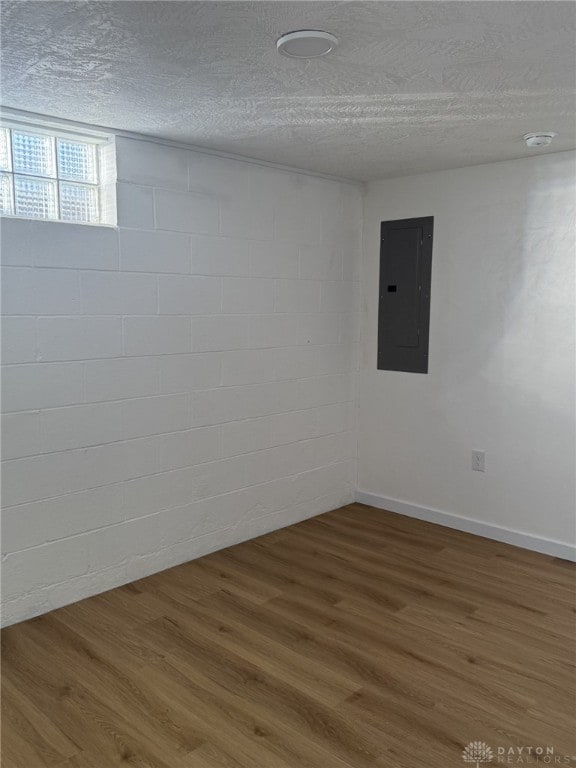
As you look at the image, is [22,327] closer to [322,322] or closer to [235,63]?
[235,63]

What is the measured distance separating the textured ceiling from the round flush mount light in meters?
0.04

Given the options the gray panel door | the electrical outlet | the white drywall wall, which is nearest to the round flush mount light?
the white drywall wall

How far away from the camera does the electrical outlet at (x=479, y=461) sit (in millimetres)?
4027

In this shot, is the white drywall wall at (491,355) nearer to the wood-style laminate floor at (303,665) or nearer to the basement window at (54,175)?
the wood-style laminate floor at (303,665)

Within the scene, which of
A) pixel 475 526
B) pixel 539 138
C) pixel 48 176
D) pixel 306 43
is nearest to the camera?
pixel 306 43

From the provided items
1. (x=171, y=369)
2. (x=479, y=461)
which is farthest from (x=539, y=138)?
(x=171, y=369)

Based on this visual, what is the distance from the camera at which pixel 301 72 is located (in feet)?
7.46

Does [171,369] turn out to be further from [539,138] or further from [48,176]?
[539,138]

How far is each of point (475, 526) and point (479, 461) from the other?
417 mm

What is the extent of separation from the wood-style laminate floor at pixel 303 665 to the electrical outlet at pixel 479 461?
21.5 inches

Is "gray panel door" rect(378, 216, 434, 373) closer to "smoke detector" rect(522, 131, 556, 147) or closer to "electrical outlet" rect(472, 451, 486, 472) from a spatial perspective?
"electrical outlet" rect(472, 451, 486, 472)

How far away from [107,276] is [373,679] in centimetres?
217

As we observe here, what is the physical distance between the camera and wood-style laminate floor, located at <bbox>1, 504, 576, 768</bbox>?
2.18 meters

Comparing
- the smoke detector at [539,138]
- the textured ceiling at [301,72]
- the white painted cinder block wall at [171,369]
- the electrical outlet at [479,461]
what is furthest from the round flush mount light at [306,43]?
the electrical outlet at [479,461]
